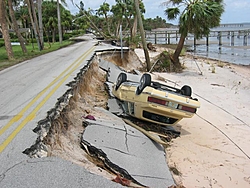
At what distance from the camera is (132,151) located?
638 cm

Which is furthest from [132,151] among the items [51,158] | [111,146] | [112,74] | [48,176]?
[112,74]

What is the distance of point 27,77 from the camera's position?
11.3 m

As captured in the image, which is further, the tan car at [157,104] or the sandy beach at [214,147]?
the tan car at [157,104]

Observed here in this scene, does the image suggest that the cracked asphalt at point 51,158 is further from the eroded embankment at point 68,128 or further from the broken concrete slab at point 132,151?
the eroded embankment at point 68,128

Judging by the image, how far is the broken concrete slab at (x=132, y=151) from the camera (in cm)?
551

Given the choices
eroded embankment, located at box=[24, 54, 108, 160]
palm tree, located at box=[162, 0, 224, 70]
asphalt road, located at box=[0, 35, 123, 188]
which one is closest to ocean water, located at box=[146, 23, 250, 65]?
palm tree, located at box=[162, 0, 224, 70]

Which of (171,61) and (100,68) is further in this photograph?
(171,61)

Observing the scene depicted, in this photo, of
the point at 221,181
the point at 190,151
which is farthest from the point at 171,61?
the point at 221,181

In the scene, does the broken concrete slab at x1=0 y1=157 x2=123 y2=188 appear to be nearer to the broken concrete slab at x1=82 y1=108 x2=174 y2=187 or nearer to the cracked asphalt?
the cracked asphalt

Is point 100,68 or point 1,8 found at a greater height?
point 1,8

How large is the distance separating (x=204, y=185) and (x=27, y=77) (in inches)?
299

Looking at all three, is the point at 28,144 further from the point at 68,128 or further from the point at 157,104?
the point at 157,104

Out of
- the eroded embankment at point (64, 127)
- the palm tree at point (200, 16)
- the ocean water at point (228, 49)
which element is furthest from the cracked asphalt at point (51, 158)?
the ocean water at point (228, 49)

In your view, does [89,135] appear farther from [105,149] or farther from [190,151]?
[190,151]
